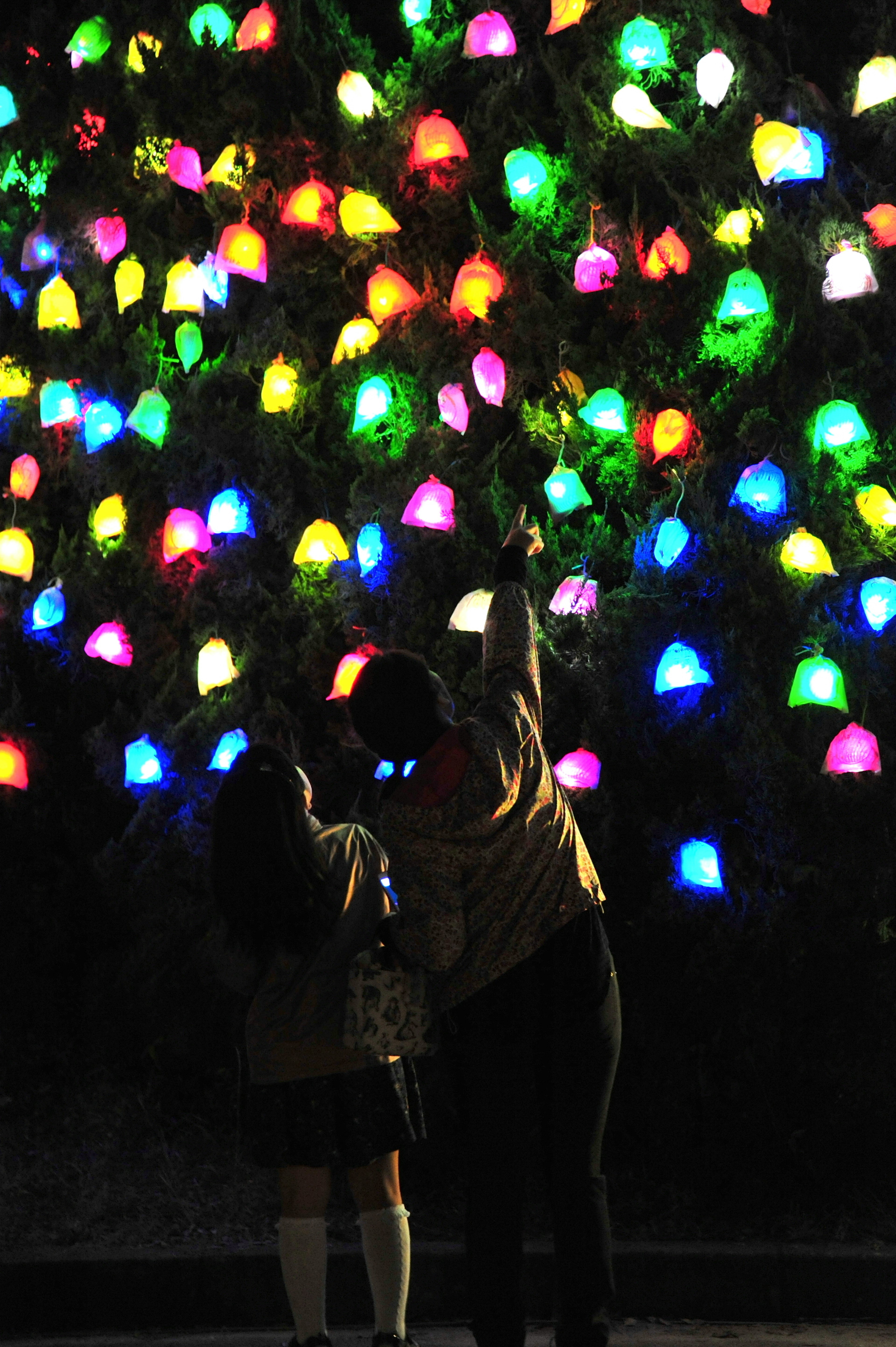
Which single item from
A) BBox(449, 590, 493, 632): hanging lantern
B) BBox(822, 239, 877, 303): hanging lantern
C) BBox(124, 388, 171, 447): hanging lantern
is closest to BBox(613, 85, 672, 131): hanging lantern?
BBox(822, 239, 877, 303): hanging lantern

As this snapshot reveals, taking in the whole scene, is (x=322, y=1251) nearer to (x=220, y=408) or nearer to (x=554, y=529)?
(x=554, y=529)

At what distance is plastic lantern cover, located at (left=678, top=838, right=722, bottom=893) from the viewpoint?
4449mm

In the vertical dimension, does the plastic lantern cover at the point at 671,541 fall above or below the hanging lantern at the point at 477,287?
below

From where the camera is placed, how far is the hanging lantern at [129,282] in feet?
19.1

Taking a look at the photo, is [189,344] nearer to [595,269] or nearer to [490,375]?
[490,375]

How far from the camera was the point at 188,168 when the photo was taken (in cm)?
566

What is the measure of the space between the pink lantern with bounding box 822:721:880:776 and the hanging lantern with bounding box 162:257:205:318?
3.16 meters

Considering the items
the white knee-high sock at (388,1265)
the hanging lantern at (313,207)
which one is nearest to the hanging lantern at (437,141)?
the hanging lantern at (313,207)

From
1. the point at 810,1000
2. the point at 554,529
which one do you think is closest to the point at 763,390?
the point at 554,529

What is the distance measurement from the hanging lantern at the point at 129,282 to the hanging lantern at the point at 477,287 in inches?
64.4

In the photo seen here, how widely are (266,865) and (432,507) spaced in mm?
2020

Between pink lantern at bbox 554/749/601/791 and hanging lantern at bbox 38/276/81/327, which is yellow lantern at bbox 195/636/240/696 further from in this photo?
hanging lantern at bbox 38/276/81/327

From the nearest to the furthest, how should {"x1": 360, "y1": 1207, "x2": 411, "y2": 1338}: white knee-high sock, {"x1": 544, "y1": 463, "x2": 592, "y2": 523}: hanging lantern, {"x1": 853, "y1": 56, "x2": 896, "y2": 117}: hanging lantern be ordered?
{"x1": 360, "y1": 1207, "x2": 411, "y2": 1338}: white knee-high sock, {"x1": 853, "y1": 56, "x2": 896, "y2": 117}: hanging lantern, {"x1": 544, "y1": 463, "x2": 592, "y2": 523}: hanging lantern

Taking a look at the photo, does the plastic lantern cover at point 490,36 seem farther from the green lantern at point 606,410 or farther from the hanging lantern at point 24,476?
the hanging lantern at point 24,476
